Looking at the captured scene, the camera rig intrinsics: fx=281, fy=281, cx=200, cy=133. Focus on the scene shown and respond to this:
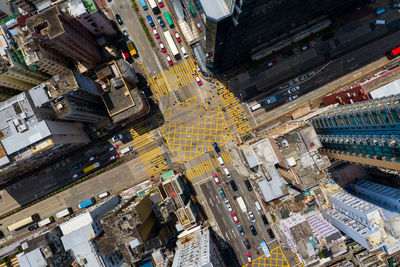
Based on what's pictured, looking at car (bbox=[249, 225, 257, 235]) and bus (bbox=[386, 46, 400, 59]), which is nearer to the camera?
bus (bbox=[386, 46, 400, 59])

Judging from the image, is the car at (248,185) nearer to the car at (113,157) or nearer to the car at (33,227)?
the car at (113,157)

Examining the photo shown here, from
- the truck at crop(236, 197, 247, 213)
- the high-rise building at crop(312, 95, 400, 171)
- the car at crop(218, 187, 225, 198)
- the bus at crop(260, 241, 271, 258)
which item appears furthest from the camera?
the car at crop(218, 187, 225, 198)

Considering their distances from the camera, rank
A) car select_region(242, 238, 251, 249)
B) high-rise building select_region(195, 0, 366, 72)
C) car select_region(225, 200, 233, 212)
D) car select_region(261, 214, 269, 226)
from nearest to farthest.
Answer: high-rise building select_region(195, 0, 366, 72), car select_region(261, 214, 269, 226), car select_region(242, 238, 251, 249), car select_region(225, 200, 233, 212)

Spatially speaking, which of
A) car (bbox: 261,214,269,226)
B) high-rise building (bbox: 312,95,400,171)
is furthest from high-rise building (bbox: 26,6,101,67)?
car (bbox: 261,214,269,226)

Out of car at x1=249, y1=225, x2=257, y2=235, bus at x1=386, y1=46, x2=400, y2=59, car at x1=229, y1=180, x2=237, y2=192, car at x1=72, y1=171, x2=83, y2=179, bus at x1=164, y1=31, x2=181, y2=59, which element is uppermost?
bus at x1=164, y1=31, x2=181, y2=59

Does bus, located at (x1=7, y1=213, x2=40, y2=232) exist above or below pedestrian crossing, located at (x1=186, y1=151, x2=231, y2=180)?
above

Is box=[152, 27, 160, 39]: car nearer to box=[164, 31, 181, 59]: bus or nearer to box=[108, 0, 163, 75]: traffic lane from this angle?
box=[164, 31, 181, 59]: bus

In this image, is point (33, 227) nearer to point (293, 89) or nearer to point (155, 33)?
point (155, 33)

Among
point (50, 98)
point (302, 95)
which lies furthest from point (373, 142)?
point (50, 98)

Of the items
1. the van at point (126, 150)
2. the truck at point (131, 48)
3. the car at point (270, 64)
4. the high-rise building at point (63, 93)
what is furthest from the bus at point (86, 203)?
the car at point (270, 64)
